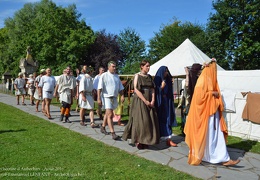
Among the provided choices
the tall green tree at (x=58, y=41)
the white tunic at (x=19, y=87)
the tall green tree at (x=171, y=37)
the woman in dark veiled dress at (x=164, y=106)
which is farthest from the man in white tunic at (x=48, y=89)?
the tall green tree at (x=171, y=37)

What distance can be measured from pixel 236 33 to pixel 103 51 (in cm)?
1778

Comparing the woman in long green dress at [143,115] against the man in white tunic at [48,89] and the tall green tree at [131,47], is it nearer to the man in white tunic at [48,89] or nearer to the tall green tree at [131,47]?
the man in white tunic at [48,89]

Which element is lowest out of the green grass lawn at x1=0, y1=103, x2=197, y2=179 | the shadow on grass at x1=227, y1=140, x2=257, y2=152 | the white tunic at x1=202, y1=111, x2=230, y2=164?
the shadow on grass at x1=227, y1=140, x2=257, y2=152

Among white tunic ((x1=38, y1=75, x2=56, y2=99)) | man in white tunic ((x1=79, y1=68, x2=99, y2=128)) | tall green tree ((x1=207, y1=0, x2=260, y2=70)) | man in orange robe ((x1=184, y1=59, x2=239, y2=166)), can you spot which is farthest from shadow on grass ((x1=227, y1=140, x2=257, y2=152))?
tall green tree ((x1=207, y1=0, x2=260, y2=70))

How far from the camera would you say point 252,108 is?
6.57 meters

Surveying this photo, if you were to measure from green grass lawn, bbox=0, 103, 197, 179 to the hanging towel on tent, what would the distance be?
3.39 meters

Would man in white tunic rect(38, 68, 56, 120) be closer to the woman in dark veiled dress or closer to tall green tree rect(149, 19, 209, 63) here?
the woman in dark veiled dress

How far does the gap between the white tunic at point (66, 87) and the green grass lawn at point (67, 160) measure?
184 centimetres

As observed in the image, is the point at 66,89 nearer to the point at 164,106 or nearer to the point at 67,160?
the point at 164,106

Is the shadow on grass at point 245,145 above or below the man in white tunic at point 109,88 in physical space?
below

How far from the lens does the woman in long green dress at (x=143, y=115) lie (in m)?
5.38

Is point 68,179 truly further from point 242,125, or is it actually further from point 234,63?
point 234,63

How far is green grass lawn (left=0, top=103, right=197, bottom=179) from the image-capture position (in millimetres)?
4046

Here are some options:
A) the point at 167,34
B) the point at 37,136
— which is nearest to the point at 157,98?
the point at 37,136
